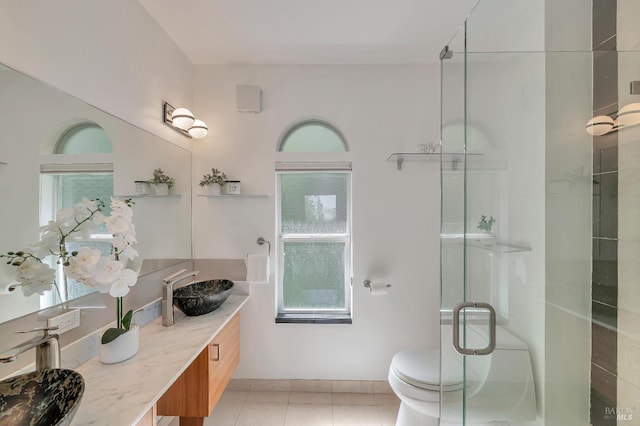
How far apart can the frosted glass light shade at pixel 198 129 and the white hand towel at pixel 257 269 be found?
38.6 inches

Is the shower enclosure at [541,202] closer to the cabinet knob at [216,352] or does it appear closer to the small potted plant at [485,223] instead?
the small potted plant at [485,223]

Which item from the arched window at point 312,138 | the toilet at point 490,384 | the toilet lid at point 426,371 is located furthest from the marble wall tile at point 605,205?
the arched window at point 312,138

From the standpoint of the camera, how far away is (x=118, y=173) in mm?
1364

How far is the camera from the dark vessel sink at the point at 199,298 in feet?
5.07

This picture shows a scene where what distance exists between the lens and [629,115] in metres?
1.05

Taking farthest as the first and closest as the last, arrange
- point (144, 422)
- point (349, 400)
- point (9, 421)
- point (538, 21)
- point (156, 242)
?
point (349, 400) → point (156, 242) → point (538, 21) → point (144, 422) → point (9, 421)

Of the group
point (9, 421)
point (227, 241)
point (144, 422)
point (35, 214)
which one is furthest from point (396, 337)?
point (35, 214)

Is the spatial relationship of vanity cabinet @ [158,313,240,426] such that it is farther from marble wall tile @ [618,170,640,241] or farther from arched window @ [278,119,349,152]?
marble wall tile @ [618,170,640,241]

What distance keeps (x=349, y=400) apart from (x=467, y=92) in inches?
86.6

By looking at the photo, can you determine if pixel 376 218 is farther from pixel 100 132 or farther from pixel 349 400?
pixel 100 132

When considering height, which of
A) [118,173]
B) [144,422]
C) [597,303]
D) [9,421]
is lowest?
[144,422]

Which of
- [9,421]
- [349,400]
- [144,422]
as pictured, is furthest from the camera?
[349,400]

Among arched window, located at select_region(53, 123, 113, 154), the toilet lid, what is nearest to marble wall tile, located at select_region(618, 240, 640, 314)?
the toilet lid

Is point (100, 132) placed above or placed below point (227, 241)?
above
